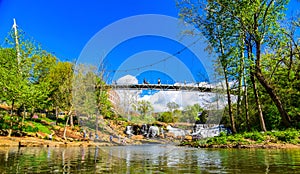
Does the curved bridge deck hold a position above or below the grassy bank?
above

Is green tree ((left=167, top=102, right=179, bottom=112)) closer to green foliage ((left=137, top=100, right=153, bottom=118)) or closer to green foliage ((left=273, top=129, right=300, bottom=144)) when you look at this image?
green foliage ((left=137, top=100, right=153, bottom=118))

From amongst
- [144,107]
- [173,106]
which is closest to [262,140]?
[144,107]

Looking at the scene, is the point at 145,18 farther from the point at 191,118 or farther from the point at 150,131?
the point at 150,131

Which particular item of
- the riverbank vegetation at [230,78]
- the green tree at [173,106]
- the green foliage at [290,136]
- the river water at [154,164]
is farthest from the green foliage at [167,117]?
the river water at [154,164]

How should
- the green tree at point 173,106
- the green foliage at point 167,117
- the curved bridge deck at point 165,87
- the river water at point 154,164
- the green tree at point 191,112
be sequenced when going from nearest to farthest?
the river water at point 154,164 < the green tree at point 173,106 < the curved bridge deck at point 165,87 < the green tree at point 191,112 < the green foliage at point 167,117

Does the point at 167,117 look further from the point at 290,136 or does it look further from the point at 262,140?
the point at 290,136

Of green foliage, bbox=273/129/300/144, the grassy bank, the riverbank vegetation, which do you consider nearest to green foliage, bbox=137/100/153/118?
the riverbank vegetation

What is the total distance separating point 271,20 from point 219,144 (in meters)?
7.41

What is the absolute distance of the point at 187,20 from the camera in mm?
16531

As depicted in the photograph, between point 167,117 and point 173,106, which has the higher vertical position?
point 173,106

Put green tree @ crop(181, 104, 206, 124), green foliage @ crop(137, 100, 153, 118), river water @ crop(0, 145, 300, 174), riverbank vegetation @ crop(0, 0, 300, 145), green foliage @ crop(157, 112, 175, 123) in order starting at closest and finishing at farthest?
1. river water @ crop(0, 145, 300, 174)
2. riverbank vegetation @ crop(0, 0, 300, 145)
3. green foliage @ crop(137, 100, 153, 118)
4. green tree @ crop(181, 104, 206, 124)
5. green foliage @ crop(157, 112, 175, 123)

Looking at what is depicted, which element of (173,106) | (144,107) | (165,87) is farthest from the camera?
(165,87)

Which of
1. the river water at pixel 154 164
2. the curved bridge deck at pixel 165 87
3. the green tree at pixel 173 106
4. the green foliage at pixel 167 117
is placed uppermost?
the curved bridge deck at pixel 165 87

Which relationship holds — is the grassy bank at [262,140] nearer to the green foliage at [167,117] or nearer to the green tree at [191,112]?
the green tree at [191,112]
